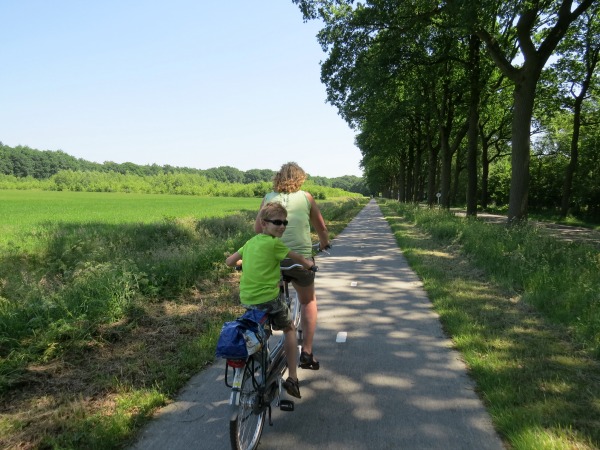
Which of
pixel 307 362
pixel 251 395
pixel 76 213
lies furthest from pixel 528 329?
pixel 76 213

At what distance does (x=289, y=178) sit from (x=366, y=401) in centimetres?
211

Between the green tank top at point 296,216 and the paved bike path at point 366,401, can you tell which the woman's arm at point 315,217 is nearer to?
the green tank top at point 296,216

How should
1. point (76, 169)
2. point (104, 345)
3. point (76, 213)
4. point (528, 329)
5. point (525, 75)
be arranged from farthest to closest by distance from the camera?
point (76, 169) < point (76, 213) < point (525, 75) < point (528, 329) < point (104, 345)

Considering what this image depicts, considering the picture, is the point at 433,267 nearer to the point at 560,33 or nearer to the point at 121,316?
the point at 121,316

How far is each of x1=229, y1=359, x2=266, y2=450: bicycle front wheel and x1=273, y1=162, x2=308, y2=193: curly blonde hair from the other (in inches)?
61.8

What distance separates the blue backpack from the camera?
2.44 metres

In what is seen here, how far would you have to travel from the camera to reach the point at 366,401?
3326 millimetres

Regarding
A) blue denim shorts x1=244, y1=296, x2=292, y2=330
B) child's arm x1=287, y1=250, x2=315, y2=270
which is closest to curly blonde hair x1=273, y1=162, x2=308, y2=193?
child's arm x1=287, y1=250, x2=315, y2=270

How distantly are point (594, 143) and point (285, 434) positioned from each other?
37.2 metres

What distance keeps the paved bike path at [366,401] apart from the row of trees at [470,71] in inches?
358

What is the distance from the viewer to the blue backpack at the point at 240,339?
2436 mm

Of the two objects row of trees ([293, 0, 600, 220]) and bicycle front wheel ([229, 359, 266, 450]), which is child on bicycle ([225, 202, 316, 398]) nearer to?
bicycle front wheel ([229, 359, 266, 450])

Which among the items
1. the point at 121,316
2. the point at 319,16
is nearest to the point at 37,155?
the point at 319,16

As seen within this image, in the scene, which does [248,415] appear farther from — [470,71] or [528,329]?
[470,71]
